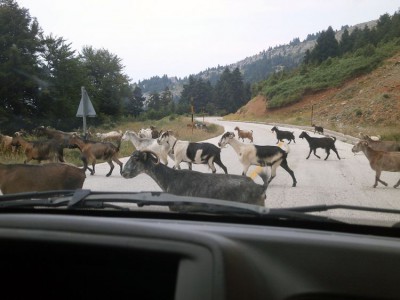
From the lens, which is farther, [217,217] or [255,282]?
[217,217]

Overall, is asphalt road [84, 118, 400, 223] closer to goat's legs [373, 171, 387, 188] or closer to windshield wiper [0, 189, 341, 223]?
goat's legs [373, 171, 387, 188]

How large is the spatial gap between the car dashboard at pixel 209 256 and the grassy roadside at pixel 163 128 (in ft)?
23.9

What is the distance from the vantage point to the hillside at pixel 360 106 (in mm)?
8141

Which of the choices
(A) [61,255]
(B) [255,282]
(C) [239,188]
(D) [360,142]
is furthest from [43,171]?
(D) [360,142]

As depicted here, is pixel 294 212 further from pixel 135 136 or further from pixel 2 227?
pixel 135 136

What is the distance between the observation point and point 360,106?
10062mm

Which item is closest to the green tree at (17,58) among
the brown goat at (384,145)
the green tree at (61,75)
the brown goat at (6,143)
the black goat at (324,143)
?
the green tree at (61,75)

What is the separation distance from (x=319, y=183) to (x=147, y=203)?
5.69 metres

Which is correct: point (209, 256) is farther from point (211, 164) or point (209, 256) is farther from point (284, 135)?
point (284, 135)

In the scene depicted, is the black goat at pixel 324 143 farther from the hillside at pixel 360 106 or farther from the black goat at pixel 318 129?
the hillside at pixel 360 106

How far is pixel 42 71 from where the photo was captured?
7184 mm

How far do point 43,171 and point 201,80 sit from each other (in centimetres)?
502

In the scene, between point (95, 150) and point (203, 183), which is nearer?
point (203, 183)

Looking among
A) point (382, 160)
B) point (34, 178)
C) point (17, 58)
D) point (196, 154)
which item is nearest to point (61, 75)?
point (17, 58)
